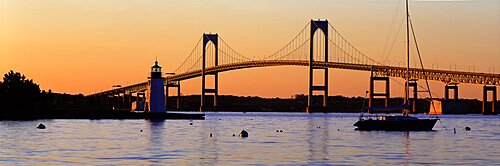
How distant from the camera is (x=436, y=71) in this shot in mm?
132750

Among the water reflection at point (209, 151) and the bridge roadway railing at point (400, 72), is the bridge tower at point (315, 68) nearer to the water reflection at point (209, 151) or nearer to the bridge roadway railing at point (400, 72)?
the bridge roadway railing at point (400, 72)

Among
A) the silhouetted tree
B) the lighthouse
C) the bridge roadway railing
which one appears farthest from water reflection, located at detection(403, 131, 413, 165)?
the bridge roadway railing

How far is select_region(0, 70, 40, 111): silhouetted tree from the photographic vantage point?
91.8 meters

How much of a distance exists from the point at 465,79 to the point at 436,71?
4.92 metres

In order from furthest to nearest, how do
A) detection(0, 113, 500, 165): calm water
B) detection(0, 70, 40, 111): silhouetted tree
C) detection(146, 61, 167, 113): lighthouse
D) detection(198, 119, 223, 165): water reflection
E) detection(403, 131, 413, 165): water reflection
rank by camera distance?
1. detection(0, 70, 40, 111): silhouetted tree
2. detection(146, 61, 167, 113): lighthouse
3. detection(403, 131, 413, 165): water reflection
4. detection(0, 113, 500, 165): calm water
5. detection(198, 119, 223, 165): water reflection

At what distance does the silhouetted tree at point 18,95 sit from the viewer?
91812 mm

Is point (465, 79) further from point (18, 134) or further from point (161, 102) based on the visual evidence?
point (18, 134)

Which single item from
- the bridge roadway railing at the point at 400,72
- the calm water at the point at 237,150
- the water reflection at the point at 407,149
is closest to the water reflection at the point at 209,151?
the calm water at the point at 237,150

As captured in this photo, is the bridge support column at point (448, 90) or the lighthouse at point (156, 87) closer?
the lighthouse at point (156, 87)

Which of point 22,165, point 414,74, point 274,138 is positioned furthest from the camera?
point 414,74

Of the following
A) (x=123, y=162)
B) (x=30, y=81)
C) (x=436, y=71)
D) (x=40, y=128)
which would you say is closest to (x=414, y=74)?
(x=436, y=71)

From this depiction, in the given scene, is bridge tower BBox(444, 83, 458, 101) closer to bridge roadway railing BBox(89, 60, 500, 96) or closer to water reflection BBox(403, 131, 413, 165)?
bridge roadway railing BBox(89, 60, 500, 96)

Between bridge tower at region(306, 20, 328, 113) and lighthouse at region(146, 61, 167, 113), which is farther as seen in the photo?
bridge tower at region(306, 20, 328, 113)

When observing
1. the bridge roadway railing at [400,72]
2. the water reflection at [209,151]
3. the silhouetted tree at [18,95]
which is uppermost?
the bridge roadway railing at [400,72]
